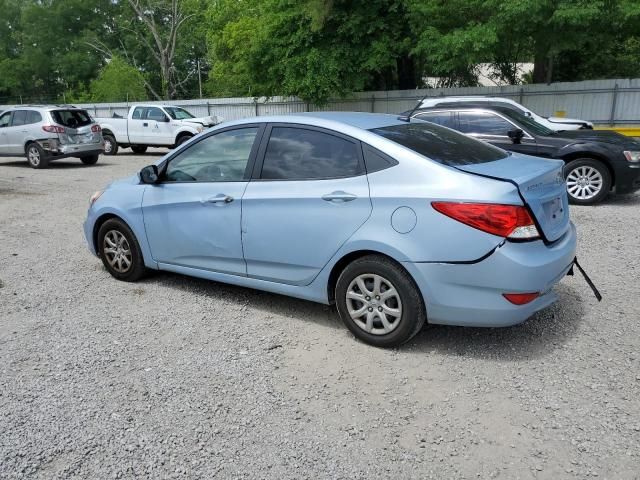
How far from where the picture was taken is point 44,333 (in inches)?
171

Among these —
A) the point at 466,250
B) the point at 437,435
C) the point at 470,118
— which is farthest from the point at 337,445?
the point at 470,118

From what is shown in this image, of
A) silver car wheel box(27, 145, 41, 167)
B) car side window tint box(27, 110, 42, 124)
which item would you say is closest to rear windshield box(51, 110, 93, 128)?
car side window tint box(27, 110, 42, 124)

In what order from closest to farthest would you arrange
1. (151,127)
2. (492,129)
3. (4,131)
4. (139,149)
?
(492,129) → (4,131) → (151,127) → (139,149)

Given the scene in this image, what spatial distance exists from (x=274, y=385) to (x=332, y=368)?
1.42 feet

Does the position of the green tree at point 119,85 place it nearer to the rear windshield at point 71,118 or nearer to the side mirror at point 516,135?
the rear windshield at point 71,118

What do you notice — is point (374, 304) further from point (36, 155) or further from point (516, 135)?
point (36, 155)

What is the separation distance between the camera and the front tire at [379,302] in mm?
3686

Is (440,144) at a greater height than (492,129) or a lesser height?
greater

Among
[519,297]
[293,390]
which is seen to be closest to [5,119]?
[293,390]

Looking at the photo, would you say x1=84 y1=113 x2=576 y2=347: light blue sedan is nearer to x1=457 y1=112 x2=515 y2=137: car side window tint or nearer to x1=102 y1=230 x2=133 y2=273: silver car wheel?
x1=102 y1=230 x2=133 y2=273: silver car wheel

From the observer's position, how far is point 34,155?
15828mm

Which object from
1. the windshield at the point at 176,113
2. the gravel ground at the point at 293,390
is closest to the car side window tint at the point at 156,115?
the windshield at the point at 176,113

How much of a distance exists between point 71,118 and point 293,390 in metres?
14.9

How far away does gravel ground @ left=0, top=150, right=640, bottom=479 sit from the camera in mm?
2771
